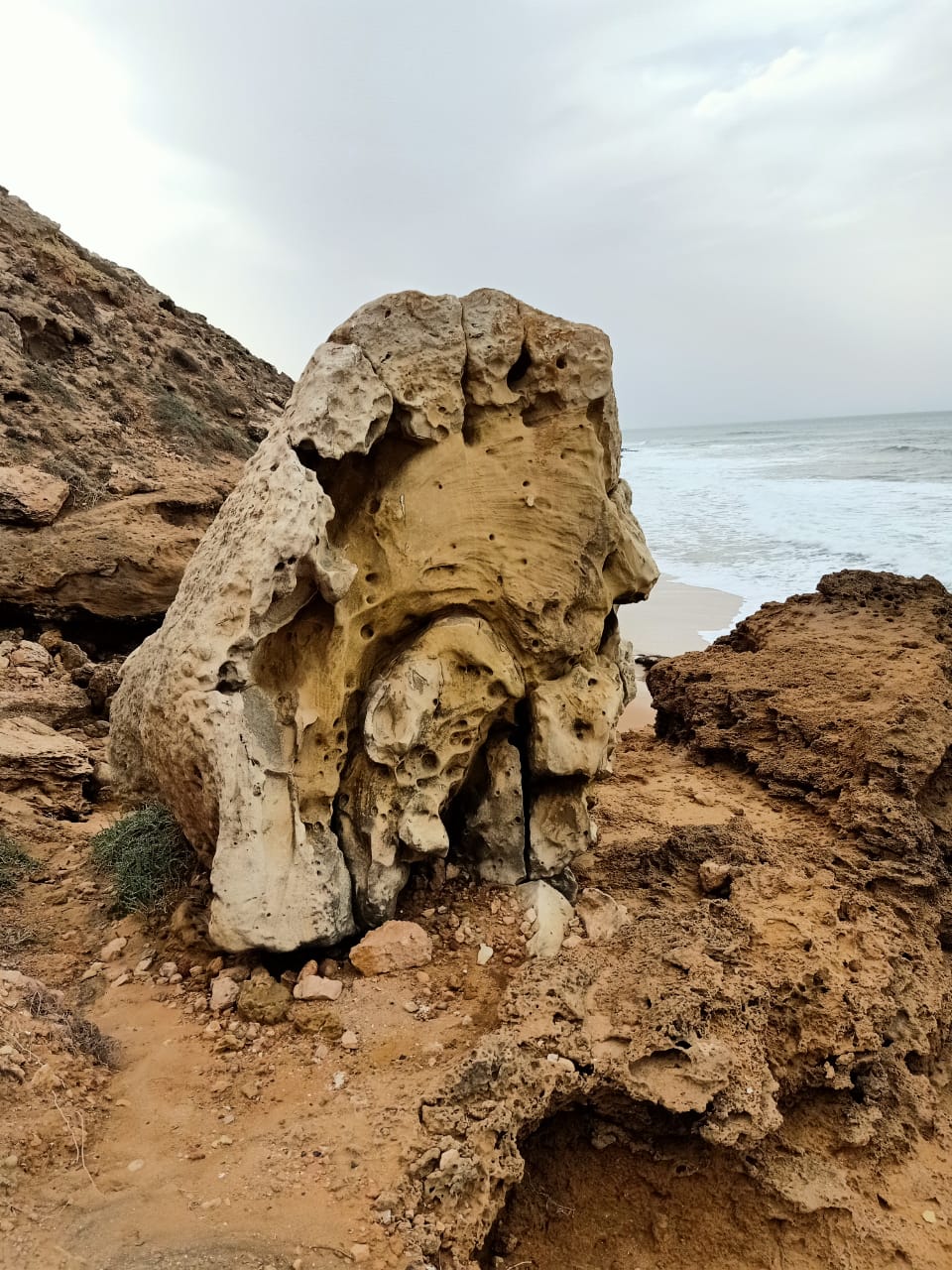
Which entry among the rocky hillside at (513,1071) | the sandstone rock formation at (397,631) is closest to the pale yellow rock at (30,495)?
the rocky hillside at (513,1071)

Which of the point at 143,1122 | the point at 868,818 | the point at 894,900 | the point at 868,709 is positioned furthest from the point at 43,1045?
the point at 868,709

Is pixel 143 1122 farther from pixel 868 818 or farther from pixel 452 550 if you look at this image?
pixel 868 818

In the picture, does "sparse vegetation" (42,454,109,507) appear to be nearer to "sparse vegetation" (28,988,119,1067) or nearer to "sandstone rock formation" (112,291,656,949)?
"sandstone rock formation" (112,291,656,949)

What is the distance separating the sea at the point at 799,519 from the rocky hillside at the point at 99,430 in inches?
298

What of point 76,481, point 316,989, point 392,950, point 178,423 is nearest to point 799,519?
point 178,423

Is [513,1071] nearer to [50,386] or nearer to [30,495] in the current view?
[30,495]

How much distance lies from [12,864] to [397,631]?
93.2 inches

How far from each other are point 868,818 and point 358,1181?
360 centimetres

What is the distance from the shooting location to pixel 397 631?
3.87m

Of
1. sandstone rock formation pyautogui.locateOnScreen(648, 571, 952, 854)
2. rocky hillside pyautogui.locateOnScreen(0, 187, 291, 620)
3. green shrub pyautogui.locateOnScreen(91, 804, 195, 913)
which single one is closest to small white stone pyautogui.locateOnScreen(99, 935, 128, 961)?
green shrub pyautogui.locateOnScreen(91, 804, 195, 913)

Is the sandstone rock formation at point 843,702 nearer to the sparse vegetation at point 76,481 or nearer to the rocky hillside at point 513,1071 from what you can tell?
the rocky hillside at point 513,1071

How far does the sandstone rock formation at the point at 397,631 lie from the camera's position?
3.26 meters

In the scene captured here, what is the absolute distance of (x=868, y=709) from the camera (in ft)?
18.2

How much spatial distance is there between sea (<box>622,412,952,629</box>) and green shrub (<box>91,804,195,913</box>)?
11.3 metres
